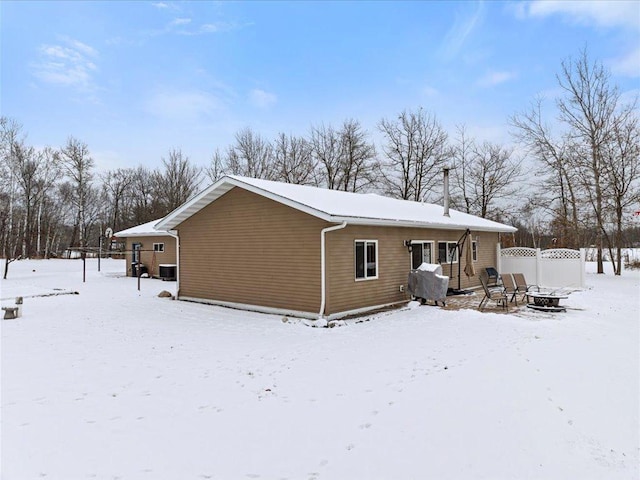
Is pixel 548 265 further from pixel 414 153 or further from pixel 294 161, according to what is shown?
pixel 294 161

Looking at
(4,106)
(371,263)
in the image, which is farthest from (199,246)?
(4,106)

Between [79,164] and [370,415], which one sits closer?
[370,415]

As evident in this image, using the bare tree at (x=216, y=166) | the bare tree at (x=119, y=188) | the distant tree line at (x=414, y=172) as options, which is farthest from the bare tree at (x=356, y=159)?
the bare tree at (x=119, y=188)

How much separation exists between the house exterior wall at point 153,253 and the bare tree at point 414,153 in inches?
657

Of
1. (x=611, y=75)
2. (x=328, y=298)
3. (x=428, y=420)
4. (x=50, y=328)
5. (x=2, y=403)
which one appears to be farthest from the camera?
(x=611, y=75)

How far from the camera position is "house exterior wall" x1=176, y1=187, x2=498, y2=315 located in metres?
9.30

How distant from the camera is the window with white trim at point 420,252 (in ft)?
38.9

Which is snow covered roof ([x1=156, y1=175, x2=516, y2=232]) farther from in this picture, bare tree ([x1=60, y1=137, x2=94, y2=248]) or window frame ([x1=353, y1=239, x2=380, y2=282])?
bare tree ([x1=60, y1=137, x2=94, y2=248])

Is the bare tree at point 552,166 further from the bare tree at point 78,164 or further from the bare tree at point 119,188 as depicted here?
the bare tree at point 119,188

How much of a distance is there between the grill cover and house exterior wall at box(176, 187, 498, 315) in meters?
0.48

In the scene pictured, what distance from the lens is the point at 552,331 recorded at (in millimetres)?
7625

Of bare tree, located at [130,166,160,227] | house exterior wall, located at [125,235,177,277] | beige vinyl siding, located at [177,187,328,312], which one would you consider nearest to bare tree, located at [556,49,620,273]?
beige vinyl siding, located at [177,187,328,312]

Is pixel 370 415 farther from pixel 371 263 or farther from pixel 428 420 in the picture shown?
pixel 371 263

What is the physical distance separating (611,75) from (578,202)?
6674 millimetres
